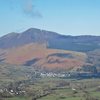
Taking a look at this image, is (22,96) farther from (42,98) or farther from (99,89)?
(99,89)

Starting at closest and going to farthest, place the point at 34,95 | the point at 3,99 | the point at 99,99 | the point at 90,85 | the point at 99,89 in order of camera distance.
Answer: the point at 3,99, the point at 99,99, the point at 34,95, the point at 99,89, the point at 90,85

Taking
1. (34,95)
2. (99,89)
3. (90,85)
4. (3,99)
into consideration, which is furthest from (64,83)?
(3,99)

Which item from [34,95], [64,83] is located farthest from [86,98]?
[64,83]

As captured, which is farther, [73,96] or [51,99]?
[73,96]

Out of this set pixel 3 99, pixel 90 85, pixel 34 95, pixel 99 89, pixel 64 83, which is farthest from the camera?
pixel 64 83

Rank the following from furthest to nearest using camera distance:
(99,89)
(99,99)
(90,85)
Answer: (90,85), (99,89), (99,99)

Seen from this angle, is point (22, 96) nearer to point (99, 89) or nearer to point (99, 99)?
point (99, 99)

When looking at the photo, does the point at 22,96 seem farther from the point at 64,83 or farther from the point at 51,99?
the point at 64,83

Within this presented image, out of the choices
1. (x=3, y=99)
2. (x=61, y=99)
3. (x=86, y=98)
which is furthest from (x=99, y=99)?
(x=3, y=99)

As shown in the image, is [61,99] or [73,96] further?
[73,96]
